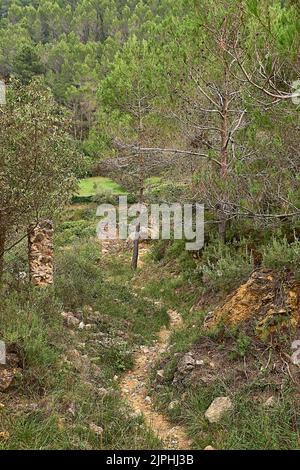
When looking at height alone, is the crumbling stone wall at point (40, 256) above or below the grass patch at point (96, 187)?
below

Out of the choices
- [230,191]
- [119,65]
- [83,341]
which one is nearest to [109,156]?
[119,65]

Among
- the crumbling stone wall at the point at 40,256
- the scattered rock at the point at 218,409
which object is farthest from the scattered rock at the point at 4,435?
the crumbling stone wall at the point at 40,256

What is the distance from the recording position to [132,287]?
11727mm

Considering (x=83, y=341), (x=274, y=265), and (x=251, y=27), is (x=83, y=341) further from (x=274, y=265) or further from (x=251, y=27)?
(x=251, y=27)

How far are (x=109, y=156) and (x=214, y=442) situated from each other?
9022 mm

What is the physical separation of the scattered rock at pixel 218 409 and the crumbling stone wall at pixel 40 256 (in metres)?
4.95

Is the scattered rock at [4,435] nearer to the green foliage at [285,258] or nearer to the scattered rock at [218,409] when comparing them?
the scattered rock at [218,409]

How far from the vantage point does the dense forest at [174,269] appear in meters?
5.09

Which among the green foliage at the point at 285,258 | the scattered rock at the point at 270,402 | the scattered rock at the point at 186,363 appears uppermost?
the green foliage at the point at 285,258

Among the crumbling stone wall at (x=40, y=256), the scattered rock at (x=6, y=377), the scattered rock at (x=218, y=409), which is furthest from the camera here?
the crumbling stone wall at (x=40, y=256)

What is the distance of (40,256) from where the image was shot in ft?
30.0

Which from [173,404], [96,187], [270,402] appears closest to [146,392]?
[173,404]

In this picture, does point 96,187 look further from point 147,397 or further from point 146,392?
point 147,397

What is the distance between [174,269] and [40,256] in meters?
3.91
